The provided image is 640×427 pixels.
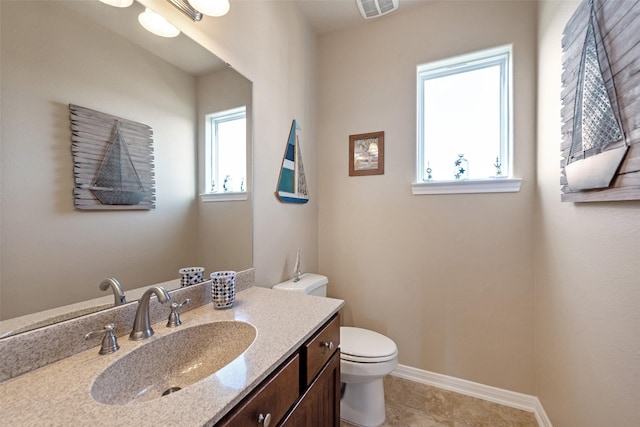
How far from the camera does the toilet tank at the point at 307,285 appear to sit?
1587 mm

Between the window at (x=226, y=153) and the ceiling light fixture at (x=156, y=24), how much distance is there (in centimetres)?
33

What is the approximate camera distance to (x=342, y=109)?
207cm

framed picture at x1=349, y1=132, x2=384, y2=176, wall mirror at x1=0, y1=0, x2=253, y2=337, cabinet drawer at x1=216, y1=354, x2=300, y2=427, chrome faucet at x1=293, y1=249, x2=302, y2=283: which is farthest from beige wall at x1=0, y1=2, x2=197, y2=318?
framed picture at x1=349, y1=132, x2=384, y2=176

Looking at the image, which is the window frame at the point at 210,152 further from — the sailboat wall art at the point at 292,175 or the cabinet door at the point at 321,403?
the cabinet door at the point at 321,403

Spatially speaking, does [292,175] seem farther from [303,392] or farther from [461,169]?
[303,392]

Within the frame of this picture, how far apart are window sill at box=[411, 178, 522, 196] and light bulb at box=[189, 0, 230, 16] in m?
1.48

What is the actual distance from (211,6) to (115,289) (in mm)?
1160

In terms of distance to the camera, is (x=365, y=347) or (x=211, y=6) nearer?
(x=211, y=6)

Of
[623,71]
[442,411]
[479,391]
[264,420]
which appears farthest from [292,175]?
[479,391]

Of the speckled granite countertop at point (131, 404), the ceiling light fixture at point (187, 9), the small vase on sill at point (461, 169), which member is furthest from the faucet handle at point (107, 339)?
the small vase on sill at point (461, 169)

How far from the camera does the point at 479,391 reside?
168cm

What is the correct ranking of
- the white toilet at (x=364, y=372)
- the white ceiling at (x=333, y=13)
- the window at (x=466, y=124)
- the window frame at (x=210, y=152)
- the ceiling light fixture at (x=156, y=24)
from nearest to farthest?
1. the ceiling light fixture at (x=156, y=24)
2. the window frame at (x=210, y=152)
3. the white toilet at (x=364, y=372)
4. the window at (x=466, y=124)
5. the white ceiling at (x=333, y=13)

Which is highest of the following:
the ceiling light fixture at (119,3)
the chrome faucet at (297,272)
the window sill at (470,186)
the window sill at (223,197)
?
the ceiling light fixture at (119,3)

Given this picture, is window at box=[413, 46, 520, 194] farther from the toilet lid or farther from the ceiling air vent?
the toilet lid
